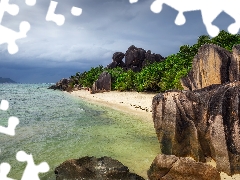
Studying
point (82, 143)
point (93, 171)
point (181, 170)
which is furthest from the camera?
point (82, 143)

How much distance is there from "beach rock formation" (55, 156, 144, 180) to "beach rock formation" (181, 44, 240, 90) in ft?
23.1

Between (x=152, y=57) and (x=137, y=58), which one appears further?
(x=137, y=58)

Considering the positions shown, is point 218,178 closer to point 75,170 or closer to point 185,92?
point 185,92

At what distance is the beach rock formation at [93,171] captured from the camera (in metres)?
7.34

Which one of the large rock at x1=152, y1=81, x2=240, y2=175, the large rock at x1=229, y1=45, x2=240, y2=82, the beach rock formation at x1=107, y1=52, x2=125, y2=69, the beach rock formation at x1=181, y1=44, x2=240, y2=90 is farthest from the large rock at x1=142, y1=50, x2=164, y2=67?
the large rock at x1=152, y1=81, x2=240, y2=175

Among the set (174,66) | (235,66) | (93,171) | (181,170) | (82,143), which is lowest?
(82,143)

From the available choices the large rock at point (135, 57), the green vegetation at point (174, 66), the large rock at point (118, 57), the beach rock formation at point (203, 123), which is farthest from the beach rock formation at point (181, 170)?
the large rock at point (118, 57)

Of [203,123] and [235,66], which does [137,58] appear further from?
[203,123]

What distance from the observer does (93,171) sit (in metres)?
7.59

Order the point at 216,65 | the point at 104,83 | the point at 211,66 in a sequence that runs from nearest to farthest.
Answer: the point at 216,65, the point at 211,66, the point at 104,83

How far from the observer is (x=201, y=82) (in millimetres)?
13867

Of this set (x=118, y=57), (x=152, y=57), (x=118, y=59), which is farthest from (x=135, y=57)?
(x=118, y=57)

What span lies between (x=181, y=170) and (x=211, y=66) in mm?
7651

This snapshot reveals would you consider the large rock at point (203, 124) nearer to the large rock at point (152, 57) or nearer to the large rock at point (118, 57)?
the large rock at point (152, 57)
